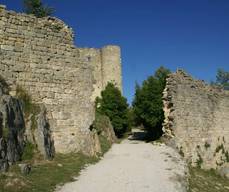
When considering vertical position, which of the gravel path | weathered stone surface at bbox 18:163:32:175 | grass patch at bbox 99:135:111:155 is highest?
grass patch at bbox 99:135:111:155

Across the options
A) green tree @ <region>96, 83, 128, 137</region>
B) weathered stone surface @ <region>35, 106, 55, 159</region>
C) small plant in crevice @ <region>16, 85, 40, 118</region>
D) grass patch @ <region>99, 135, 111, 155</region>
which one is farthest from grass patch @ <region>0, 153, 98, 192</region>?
green tree @ <region>96, 83, 128, 137</region>

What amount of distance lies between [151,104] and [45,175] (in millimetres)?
17406

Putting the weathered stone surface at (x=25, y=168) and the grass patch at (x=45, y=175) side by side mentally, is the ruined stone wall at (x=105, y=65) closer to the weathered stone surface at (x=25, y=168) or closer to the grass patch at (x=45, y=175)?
the grass patch at (x=45, y=175)

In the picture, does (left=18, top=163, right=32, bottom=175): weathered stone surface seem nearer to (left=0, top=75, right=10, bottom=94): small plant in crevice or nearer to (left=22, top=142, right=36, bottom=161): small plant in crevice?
(left=22, top=142, right=36, bottom=161): small plant in crevice

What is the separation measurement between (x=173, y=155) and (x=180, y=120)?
161 inches

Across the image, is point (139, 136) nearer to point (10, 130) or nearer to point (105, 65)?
point (10, 130)

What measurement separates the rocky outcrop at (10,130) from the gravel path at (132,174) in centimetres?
164

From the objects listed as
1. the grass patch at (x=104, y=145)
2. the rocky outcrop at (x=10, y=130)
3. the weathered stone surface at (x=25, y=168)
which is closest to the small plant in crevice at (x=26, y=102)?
the rocky outcrop at (x=10, y=130)

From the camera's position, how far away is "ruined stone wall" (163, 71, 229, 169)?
1989cm

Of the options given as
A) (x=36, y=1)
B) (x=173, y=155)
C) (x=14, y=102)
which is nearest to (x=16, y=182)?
(x=14, y=102)

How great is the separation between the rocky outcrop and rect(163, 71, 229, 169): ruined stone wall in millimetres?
10032

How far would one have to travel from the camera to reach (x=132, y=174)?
37.5ft

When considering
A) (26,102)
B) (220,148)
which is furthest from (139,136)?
(26,102)

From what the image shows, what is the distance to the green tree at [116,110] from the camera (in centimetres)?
2873
